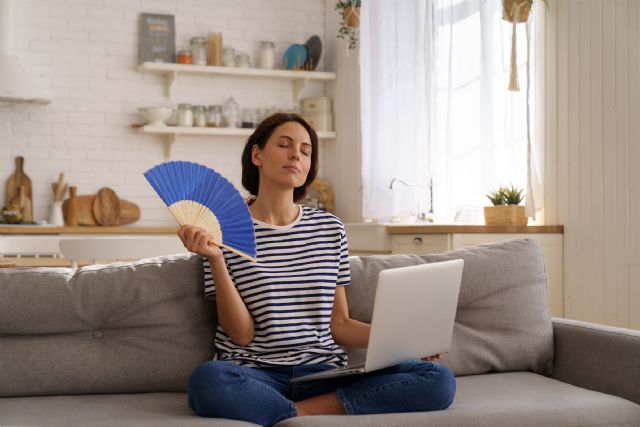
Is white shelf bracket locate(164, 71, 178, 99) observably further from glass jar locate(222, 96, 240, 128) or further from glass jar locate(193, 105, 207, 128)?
glass jar locate(222, 96, 240, 128)

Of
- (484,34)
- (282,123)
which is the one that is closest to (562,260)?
(484,34)

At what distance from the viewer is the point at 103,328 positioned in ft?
7.85

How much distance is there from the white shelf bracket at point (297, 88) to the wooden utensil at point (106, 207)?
1540 mm

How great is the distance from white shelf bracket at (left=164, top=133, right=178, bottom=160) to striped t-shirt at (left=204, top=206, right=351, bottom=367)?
3.88m

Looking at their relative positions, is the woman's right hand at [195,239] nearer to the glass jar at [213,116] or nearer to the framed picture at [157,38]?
A: the glass jar at [213,116]

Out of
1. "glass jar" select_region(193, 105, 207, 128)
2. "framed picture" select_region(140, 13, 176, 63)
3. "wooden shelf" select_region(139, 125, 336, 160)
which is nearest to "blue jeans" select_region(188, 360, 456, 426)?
"wooden shelf" select_region(139, 125, 336, 160)

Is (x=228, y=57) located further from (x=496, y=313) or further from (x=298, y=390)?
(x=298, y=390)

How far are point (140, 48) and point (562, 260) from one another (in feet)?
11.5

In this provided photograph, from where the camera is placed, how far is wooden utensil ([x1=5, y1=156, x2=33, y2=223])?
586cm

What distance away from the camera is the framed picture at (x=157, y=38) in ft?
20.3

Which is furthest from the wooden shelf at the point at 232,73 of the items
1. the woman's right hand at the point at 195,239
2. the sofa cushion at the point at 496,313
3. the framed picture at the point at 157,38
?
the woman's right hand at the point at 195,239

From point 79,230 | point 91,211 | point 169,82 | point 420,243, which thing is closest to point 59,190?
point 91,211

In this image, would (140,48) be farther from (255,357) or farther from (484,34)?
(255,357)

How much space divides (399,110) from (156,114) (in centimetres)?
171
